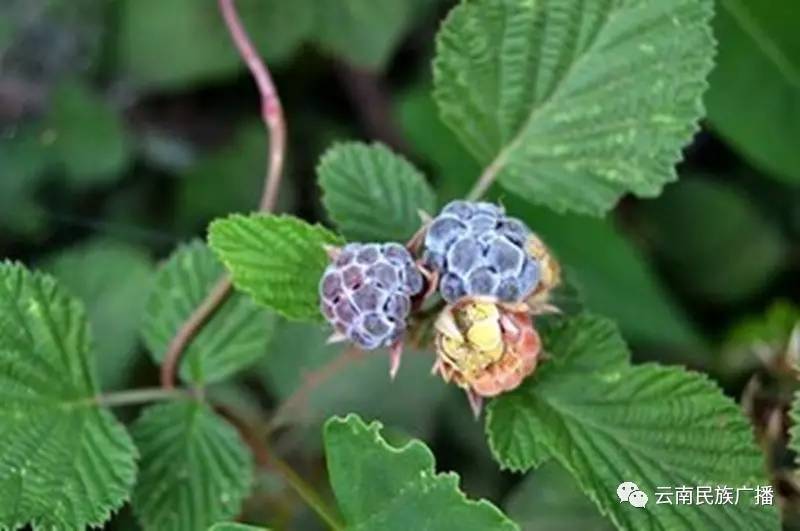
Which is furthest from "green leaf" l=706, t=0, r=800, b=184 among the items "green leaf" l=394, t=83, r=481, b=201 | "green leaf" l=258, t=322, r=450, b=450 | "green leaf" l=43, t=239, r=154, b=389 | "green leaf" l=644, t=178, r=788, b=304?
"green leaf" l=43, t=239, r=154, b=389

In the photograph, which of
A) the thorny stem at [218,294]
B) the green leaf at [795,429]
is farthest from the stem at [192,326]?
the green leaf at [795,429]

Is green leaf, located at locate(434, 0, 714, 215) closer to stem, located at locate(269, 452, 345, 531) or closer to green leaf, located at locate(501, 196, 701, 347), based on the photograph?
stem, located at locate(269, 452, 345, 531)

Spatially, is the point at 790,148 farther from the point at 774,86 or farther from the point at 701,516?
the point at 701,516

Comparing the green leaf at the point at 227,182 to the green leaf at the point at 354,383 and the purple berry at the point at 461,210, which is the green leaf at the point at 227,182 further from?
the purple berry at the point at 461,210

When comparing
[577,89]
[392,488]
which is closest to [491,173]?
[577,89]

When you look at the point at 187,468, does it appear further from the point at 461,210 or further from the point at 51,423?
the point at 461,210

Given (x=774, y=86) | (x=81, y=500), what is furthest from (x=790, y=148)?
(x=81, y=500)
